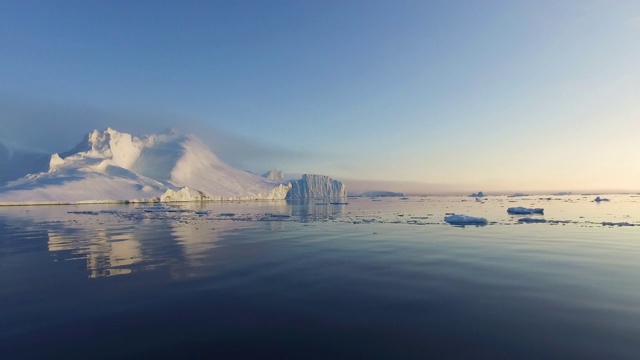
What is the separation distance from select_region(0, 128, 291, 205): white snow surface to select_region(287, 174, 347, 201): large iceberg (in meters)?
54.8

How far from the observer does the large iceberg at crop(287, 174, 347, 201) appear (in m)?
176

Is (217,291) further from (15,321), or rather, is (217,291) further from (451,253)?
(451,253)

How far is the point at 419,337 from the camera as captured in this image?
526 cm

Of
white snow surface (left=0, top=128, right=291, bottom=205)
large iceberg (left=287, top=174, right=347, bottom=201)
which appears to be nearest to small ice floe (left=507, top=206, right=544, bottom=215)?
white snow surface (left=0, top=128, right=291, bottom=205)

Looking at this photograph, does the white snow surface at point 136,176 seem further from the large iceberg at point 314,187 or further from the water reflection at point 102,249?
the large iceberg at point 314,187

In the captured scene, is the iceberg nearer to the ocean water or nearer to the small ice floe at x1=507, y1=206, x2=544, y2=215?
the small ice floe at x1=507, y1=206, x2=544, y2=215

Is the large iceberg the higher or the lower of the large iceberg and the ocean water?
the higher

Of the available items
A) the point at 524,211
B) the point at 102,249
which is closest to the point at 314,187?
the point at 524,211

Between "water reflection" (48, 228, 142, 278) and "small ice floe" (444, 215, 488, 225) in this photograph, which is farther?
"small ice floe" (444, 215, 488, 225)

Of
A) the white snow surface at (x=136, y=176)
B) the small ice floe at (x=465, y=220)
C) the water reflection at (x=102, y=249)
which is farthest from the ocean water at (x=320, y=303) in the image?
the white snow surface at (x=136, y=176)

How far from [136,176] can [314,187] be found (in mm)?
107053

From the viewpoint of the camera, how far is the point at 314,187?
179 metres

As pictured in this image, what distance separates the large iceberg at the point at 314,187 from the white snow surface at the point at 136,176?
54.8 metres

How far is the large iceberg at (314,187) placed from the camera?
176 metres
